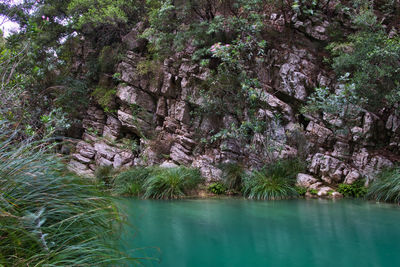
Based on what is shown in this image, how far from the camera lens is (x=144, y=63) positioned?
10.2 meters

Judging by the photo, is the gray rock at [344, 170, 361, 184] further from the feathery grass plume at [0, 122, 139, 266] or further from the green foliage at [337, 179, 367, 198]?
the feathery grass plume at [0, 122, 139, 266]

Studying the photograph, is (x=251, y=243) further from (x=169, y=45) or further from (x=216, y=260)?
(x=169, y=45)

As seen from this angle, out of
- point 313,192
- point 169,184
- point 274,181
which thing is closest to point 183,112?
point 169,184

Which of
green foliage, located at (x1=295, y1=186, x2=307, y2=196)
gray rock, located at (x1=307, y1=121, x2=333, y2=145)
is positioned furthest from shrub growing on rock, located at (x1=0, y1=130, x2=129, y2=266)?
gray rock, located at (x1=307, y1=121, x2=333, y2=145)

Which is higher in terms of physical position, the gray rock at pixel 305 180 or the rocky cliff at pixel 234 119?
the rocky cliff at pixel 234 119

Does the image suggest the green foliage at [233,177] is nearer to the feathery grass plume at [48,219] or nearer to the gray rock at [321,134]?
the gray rock at [321,134]

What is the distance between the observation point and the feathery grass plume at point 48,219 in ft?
5.43

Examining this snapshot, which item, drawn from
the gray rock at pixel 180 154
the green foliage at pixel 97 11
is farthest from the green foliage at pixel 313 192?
the green foliage at pixel 97 11

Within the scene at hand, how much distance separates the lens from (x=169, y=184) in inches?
281

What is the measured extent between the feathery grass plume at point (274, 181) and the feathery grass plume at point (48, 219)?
487 cm

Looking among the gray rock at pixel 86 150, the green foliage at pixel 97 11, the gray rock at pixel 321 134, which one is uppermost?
the green foliage at pixel 97 11

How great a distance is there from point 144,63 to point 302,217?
25.0 feet

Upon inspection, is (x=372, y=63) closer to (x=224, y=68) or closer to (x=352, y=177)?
(x=352, y=177)

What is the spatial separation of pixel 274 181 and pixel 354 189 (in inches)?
76.1
